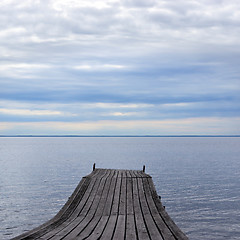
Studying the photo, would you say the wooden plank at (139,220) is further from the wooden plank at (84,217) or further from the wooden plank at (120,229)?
the wooden plank at (84,217)

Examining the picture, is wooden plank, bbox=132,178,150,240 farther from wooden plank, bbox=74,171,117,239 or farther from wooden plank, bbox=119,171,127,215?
wooden plank, bbox=74,171,117,239

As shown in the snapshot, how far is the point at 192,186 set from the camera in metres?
44.2

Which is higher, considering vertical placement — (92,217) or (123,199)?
(123,199)

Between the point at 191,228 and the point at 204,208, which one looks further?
the point at 204,208

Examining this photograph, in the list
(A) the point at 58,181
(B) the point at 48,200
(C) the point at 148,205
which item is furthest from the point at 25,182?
(C) the point at 148,205

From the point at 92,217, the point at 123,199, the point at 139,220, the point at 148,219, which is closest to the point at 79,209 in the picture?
the point at 92,217

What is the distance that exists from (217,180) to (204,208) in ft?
64.6

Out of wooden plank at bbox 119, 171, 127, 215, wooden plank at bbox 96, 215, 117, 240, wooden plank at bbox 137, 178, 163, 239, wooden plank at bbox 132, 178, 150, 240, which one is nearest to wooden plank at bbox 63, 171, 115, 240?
wooden plank at bbox 96, 215, 117, 240

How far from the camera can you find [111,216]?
40.1ft

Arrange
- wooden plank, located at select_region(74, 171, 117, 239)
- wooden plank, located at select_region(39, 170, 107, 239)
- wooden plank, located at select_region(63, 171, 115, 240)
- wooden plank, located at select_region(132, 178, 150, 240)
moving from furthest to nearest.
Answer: wooden plank, located at select_region(39, 170, 107, 239) → wooden plank, located at select_region(74, 171, 117, 239) → wooden plank, located at select_region(63, 171, 115, 240) → wooden plank, located at select_region(132, 178, 150, 240)

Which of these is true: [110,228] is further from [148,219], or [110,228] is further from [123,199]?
[123,199]

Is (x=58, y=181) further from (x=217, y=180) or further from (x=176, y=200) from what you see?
(x=217, y=180)

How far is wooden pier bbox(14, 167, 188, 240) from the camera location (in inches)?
377

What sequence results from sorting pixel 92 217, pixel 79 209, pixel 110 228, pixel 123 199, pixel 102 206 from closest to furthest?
pixel 110 228 → pixel 92 217 → pixel 79 209 → pixel 102 206 → pixel 123 199
